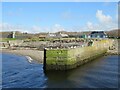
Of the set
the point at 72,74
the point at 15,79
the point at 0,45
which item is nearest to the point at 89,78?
the point at 72,74

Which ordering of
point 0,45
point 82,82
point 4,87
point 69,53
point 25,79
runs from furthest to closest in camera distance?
point 0,45, point 69,53, point 25,79, point 82,82, point 4,87

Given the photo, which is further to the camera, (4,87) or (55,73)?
(55,73)

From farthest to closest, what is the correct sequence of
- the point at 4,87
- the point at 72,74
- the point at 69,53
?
1. the point at 69,53
2. the point at 72,74
3. the point at 4,87

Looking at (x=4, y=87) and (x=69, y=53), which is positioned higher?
(x=69, y=53)

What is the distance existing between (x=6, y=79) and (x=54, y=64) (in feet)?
20.6

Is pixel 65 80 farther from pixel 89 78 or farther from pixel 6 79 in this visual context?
pixel 6 79

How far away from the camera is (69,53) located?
32906 millimetres

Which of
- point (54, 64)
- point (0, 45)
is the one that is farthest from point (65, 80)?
point (0, 45)

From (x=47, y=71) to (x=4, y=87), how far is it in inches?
317

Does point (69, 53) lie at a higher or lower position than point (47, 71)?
higher

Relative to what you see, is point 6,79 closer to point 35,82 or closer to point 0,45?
point 35,82

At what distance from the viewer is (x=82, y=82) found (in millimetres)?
26141

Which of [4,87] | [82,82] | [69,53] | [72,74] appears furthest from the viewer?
[69,53]

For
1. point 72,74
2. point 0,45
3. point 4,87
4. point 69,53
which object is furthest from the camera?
point 0,45
